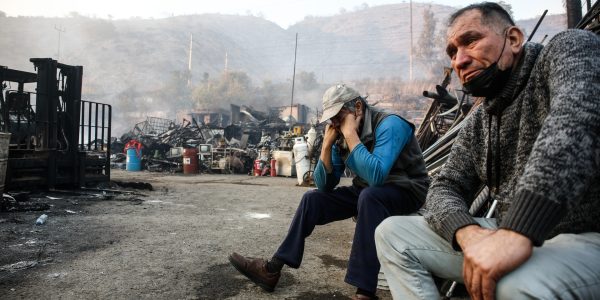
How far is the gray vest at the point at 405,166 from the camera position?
2.36 metres

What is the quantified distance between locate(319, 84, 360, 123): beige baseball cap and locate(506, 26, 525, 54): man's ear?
1249mm

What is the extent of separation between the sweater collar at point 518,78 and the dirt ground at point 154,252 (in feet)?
5.40

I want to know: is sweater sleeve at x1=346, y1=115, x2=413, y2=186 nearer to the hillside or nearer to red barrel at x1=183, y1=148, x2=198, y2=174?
red barrel at x1=183, y1=148, x2=198, y2=174

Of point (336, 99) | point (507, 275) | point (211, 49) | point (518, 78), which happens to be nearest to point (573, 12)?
point (336, 99)

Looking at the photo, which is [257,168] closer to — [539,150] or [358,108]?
[358,108]

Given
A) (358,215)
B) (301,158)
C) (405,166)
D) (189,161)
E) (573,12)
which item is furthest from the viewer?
(189,161)

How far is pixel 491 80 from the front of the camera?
1.37 metres

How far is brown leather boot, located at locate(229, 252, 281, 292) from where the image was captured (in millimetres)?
2477

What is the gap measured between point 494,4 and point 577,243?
0.97 metres

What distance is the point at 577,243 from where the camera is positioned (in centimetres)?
105

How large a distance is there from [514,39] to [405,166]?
120cm

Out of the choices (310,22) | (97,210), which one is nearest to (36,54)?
(97,210)

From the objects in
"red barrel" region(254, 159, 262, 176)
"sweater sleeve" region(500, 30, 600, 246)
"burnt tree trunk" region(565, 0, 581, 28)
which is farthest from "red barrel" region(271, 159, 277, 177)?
"sweater sleeve" region(500, 30, 600, 246)

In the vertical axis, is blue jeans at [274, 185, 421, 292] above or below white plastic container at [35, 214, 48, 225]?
above
